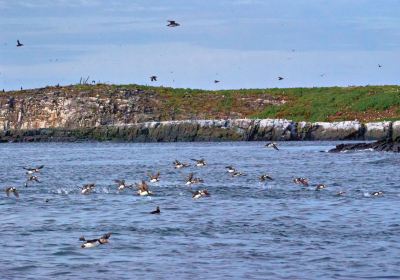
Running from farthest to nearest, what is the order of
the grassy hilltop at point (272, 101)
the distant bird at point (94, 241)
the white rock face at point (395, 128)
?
the grassy hilltop at point (272, 101)
the white rock face at point (395, 128)
the distant bird at point (94, 241)

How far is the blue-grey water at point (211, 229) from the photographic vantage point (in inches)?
862

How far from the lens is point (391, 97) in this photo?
5207 inches

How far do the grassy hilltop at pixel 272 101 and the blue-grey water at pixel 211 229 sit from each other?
251ft

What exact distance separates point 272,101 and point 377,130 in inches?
1546

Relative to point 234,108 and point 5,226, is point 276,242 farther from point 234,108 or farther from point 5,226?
point 234,108

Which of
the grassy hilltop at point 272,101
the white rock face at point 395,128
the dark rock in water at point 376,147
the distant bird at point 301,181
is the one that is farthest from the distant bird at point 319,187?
the grassy hilltop at point 272,101

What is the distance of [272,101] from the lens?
5556 inches

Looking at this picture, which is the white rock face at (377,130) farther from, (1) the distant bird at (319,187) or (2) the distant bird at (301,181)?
(1) the distant bird at (319,187)

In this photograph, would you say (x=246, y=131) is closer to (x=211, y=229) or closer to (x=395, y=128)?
(x=395, y=128)

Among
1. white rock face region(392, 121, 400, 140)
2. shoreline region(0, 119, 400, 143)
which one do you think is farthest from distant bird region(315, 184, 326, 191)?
shoreline region(0, 119, 400, 143)

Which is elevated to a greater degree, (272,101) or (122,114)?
(272,101)

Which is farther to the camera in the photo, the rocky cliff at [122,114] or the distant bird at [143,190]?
the rocky cliff at [122,114]

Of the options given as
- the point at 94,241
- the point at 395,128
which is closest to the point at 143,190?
the point at 94,241

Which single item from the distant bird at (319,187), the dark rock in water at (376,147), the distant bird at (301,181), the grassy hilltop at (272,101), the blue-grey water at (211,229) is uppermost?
the grassy hilltop at (272,101)
